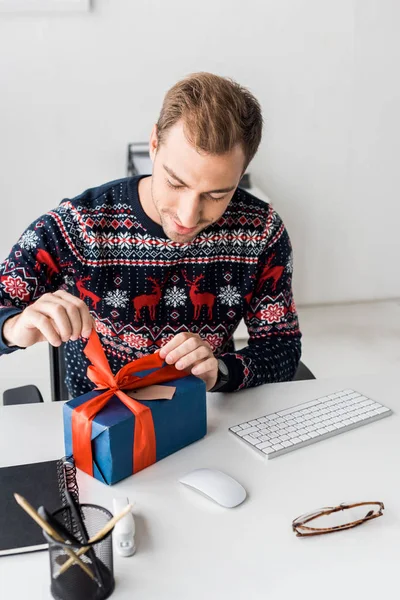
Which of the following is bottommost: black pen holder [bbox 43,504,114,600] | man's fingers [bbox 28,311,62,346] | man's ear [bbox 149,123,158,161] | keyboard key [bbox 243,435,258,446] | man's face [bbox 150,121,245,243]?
keyboard key [bbox 243,435,258,446]

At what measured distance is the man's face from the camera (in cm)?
130

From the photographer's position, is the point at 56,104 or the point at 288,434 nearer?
the point at 288,434

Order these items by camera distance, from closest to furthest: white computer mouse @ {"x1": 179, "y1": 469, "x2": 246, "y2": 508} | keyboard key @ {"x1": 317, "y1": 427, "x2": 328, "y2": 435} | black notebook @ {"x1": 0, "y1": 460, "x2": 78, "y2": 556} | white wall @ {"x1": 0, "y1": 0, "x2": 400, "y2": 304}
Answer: black notebook @ {"x1": 0, "y1": 460, "x2": 78, "y2": 556}
white computer mouse @ {"x1": 179, "y1": 469, "x2": 246, "y2": 508}
keyboard key @ {"x1": 317, "y1": 427, "x2": 328, "y2": 435}
white wall @ {"x1": 0, "y1": 0, "x2": 400, "y2": 304}

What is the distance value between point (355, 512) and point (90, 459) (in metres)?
0.41

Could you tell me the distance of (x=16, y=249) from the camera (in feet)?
4.87

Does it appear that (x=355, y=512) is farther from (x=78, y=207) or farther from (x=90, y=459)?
(x=78, y=207)

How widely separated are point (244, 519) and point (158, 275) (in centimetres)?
64

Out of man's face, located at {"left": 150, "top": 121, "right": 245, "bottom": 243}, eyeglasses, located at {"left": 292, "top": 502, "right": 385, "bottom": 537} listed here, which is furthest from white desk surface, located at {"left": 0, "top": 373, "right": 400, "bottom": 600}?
man's face, located at {"left": 150, "top": 121, "right": 245, "bottom": 243}

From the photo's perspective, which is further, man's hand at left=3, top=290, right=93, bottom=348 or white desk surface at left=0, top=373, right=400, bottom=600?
man's hand at left=3, top=290, right=93, bottom=348

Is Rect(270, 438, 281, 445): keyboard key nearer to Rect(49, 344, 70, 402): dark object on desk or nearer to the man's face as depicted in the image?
the man's face

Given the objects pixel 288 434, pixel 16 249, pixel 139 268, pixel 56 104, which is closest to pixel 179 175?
pixel 139 268

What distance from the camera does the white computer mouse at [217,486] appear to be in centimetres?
106

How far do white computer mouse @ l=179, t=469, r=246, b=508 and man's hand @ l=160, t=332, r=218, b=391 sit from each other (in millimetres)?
213

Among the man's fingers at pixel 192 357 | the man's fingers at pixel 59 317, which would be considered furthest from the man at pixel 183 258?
the man's fingers at pixel 59 317
